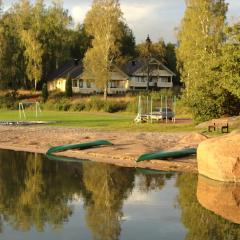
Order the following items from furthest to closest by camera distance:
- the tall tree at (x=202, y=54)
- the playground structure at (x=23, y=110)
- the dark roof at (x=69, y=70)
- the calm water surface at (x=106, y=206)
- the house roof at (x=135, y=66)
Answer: the house roof at (x=135, y=66), the dark roof at (x=69, y=70), the playground structure at (x=23, y=110), the tall tree at (x=202, y=54), the calm water surface at (x=106, y=206)

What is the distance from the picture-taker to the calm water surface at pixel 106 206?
10.9m

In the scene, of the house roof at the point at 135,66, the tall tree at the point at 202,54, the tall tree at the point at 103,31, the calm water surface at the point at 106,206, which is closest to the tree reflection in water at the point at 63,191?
the calm water surface at the point at 106,206

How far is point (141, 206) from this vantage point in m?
13.5

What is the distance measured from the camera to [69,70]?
9825 centimetres

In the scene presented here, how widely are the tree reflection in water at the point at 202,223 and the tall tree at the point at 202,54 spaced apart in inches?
853

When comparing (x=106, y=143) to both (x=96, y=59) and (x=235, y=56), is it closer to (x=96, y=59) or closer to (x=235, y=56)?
(x=235, y=56)

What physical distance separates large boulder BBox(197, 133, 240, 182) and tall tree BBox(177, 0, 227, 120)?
60.7 ft

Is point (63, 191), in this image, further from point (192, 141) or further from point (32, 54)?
point (32, 54)

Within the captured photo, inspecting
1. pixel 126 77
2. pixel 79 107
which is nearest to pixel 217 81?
pixel 79 107

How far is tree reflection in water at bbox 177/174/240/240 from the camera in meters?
10.7

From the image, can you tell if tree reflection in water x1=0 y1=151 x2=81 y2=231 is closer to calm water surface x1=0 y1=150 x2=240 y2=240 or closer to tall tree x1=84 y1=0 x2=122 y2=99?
calm water surface x1=0 y1=150 x2=240 y2=240

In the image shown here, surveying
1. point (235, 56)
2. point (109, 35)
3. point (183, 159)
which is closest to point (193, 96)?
point (235, 56)

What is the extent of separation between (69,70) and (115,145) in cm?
7473

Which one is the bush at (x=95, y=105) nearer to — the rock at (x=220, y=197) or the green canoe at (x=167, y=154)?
the green canoe at (x=167, y=154)
